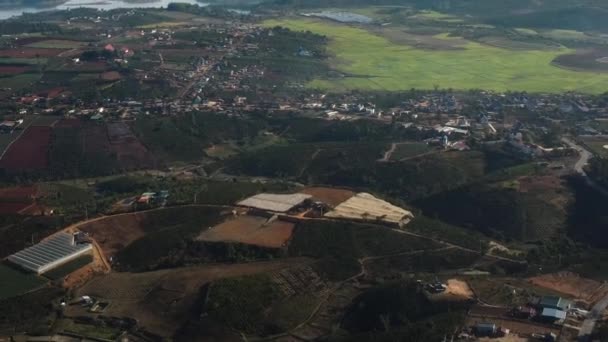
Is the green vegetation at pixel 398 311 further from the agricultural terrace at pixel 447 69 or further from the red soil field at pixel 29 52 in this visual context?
the red soil field at pixel 29 52

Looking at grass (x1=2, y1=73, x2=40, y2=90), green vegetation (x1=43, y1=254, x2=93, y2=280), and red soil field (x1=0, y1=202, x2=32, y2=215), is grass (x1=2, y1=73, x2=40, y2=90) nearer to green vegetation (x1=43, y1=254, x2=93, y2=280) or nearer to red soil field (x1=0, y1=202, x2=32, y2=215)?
red soil field (x1=0, y1=202, x2=32, y2=215)

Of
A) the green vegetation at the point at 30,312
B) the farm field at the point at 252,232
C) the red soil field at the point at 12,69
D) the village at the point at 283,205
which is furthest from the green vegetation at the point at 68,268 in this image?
the red soil field at the point at 12,69

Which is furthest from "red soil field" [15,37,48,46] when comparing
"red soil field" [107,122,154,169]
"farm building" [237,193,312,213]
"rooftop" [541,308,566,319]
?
"rooftop" [541,308,566,319]

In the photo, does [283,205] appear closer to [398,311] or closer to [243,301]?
[243,301]

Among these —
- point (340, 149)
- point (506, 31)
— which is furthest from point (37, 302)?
point (506, 31)

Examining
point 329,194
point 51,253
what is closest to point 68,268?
point 51,253

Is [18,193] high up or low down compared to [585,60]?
down
